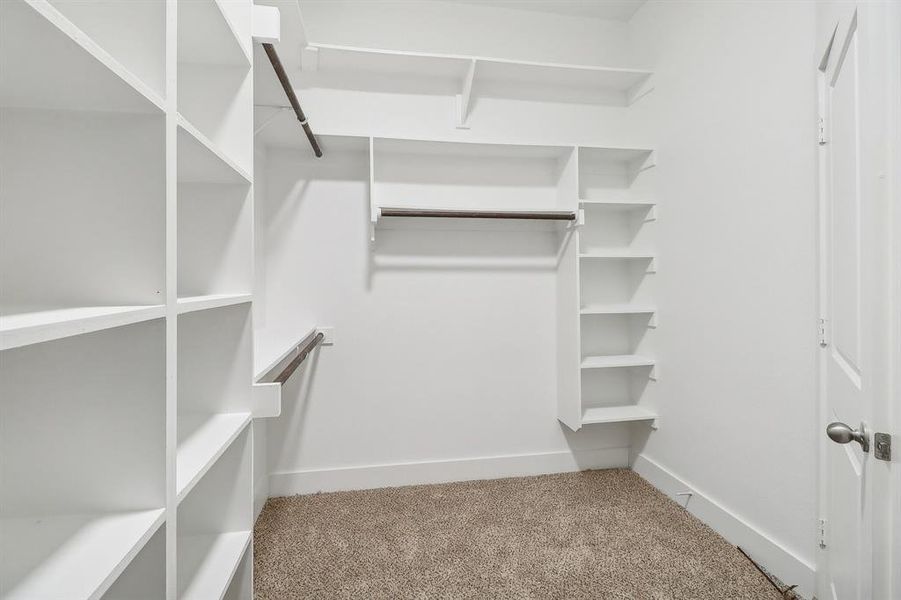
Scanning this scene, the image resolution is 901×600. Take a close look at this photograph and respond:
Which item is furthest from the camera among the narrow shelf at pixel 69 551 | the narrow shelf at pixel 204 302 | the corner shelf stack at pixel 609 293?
the corner shelf stack at pixel 609 293

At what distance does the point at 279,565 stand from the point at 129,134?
159 centimetres

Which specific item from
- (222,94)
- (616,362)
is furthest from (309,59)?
(616,362)

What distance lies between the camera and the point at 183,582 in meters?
0.97

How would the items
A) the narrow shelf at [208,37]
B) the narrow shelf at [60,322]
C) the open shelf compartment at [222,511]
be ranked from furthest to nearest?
1. the open shelf compartment at [222,511]
2. the narrow shelf at [208,37]
3. the narrow shelf at [60,322]

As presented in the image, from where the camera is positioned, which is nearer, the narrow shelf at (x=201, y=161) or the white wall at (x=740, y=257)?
the narrow shelf at (x=201, y=161)

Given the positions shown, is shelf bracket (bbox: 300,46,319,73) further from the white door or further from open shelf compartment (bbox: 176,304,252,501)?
the white door

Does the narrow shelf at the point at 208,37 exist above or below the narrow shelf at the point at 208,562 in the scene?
above

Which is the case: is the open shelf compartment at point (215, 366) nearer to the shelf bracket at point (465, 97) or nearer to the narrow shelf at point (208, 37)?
the narrow shelf at point (208, 37)

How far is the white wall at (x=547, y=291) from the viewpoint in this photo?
1.58 meters

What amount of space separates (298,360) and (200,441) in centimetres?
48

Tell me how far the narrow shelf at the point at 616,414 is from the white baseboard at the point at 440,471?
0.29m

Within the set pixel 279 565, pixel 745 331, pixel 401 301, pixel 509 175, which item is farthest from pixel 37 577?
pixel 509 175

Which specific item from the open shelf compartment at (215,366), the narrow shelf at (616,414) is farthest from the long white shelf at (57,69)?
the narrow shelf at (616,414)

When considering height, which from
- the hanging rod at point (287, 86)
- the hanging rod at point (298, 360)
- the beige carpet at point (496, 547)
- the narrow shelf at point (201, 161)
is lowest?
the beige carpet at point (496, 547)
